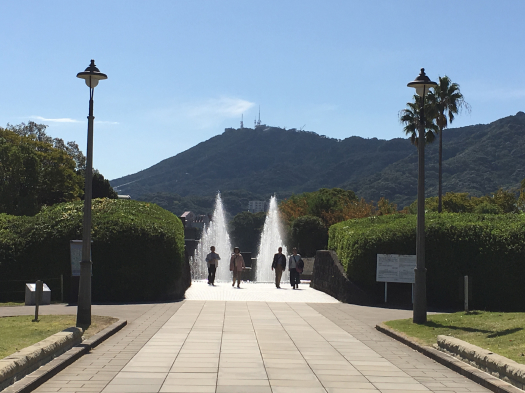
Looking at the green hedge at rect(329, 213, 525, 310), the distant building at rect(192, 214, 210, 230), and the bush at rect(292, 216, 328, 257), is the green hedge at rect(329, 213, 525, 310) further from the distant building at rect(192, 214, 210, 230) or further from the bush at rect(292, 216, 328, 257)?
the distant building at rect(192, 214, 210, 230)

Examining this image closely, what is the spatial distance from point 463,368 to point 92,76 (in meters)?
9.53

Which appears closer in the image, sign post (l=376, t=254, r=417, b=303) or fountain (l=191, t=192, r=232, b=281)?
sign post (l=376, t=254, r=417, b=303)

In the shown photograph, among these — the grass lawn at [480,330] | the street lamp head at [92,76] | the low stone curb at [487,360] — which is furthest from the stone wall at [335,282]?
the street lamp head at [92,76]

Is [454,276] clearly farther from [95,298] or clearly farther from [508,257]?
[95,298]

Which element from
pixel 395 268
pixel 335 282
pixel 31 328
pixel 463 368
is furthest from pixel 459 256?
pixel 31 328

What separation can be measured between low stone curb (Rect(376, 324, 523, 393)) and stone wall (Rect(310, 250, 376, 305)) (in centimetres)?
795

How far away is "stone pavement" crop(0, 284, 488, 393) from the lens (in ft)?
28.4

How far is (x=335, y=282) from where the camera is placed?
23844 millimetres

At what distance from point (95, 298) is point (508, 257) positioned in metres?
13.0

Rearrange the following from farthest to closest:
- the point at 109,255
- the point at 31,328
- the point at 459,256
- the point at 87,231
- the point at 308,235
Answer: the point at 308,235, the point at 109,255, the point at 459,256, the point at 87,231, the point at 31,328

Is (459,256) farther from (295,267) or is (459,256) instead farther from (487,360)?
(487,360)

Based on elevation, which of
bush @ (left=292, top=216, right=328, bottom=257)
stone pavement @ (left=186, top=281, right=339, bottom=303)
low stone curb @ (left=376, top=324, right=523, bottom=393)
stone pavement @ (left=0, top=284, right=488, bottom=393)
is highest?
bush @ (left=292, top=216, right=328, bottom=257)

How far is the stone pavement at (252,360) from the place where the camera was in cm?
865

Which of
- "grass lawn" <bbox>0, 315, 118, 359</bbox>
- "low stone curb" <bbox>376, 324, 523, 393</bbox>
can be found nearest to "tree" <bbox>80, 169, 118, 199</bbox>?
"grass lawn" <bbox>0, 315, 118, 359</bbox>
